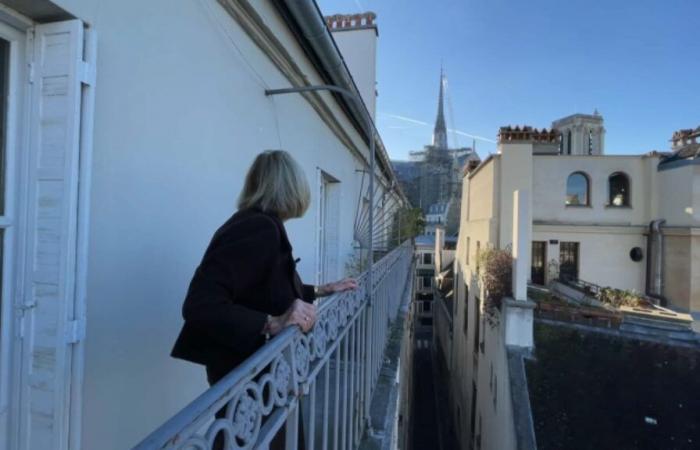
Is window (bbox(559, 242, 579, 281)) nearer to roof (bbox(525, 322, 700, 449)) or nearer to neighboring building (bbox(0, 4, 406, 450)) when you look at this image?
roof (bbox(525, 322, 700, 449))

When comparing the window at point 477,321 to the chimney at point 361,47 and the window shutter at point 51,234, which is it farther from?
the window shutter at point 51,234

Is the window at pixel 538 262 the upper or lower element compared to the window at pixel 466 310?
upper

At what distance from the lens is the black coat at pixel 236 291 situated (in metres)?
1.14

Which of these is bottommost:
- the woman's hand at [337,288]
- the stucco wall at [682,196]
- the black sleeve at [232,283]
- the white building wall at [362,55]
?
the woman's hand at [337,288]

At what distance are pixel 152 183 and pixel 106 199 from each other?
27cm

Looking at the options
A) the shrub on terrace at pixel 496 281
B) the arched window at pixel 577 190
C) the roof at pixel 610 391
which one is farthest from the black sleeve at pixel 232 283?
the arched window at pixel 577 190

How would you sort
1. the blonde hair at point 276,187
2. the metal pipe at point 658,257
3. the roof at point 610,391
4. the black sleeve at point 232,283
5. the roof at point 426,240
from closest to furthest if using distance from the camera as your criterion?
the black sleeve at point 232,283
the blonde hair at point 276,187
the roof at point 610,391
the metal pipe at point 658,257
the roof at point 426,240

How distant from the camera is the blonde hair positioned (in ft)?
4.75

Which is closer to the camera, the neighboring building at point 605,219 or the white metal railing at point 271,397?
the white metal railing at point 271,397

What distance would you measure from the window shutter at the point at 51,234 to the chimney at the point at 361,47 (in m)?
7.43

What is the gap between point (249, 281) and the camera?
1273 millimetres

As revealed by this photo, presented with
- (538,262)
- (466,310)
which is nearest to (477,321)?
(466,310)

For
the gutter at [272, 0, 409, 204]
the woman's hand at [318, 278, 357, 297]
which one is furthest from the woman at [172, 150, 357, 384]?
the gutter at [272, 0, 409, 204]

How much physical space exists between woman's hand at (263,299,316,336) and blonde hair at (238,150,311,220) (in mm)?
393
